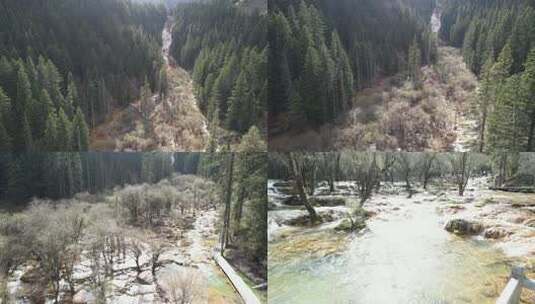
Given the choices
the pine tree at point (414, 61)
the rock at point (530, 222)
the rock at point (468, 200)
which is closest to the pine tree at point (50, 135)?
the pine tree at point (414, 61)

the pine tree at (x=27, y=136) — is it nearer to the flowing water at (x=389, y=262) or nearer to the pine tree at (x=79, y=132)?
the pine tree at (x=79, y=132)

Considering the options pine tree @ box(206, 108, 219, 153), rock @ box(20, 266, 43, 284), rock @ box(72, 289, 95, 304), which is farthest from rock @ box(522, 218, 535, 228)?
rock @ box(20, 266, 43, 284)

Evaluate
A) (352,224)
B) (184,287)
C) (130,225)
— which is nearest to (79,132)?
(130,225)

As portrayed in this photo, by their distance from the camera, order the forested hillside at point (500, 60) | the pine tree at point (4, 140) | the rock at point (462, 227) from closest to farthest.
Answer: the pine tree at point (4, 140) < the forested hillside at point (500, 60) < the rock at point (462, 227)

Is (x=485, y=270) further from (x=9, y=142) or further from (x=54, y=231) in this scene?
(x=9, y=142)

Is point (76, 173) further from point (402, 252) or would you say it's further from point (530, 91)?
point (530, 91)

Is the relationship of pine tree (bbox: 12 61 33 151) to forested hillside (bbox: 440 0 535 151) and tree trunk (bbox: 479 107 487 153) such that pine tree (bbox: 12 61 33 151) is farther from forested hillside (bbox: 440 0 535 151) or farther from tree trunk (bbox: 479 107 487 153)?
tree trunk (bbox: 479 107 487 153)
